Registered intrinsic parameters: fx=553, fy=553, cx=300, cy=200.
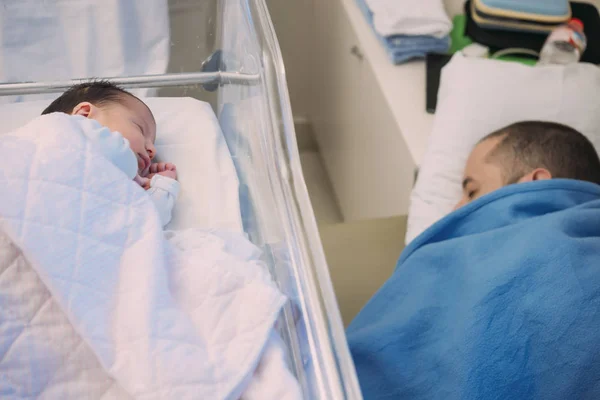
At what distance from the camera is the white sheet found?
90cm

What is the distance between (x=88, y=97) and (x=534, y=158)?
2.19 ft

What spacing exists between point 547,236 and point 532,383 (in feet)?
0.59

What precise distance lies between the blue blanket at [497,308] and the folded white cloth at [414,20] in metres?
0.49

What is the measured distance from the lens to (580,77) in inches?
41.5

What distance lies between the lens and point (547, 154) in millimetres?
865

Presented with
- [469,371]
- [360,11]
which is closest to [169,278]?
[469,371]

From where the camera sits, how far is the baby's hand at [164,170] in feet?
2.48

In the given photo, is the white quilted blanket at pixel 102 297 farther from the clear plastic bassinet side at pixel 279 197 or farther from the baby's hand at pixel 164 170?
the baby's hand at pixel 164 170

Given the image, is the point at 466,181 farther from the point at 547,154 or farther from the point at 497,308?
the point at 497,308

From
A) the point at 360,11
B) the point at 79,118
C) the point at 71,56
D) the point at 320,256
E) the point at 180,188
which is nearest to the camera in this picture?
the point at 320,256

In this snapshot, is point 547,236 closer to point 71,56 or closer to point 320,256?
point 320,256

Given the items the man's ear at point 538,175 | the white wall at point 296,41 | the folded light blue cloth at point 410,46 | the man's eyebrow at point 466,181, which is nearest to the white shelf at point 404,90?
the folded light blue cloth at point 410,46

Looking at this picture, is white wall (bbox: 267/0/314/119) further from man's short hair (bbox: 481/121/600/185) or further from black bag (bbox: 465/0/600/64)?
man's short hair (bbox: 481/121/600/185)

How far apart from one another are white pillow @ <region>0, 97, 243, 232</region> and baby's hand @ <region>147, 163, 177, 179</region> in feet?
0.05
